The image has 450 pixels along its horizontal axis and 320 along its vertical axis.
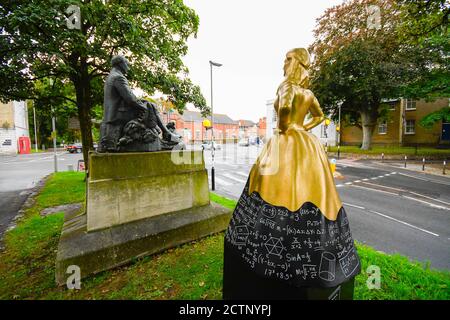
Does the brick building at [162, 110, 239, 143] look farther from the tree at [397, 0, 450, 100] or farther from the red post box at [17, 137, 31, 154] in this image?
the tree at [397, 0, 450, 100]

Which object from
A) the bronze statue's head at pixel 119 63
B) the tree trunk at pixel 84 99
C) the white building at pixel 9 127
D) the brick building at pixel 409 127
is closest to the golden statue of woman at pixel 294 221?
the bronze statue's head at pixel 119 63

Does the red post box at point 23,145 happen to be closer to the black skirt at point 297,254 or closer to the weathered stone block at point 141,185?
the weathered stone block at point 141,185

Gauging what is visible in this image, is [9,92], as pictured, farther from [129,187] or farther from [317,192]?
[317,192]

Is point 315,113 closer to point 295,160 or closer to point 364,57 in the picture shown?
point 295,160

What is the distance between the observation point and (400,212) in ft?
22.3

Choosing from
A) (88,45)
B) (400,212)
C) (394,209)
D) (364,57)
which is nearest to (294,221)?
(400,212)

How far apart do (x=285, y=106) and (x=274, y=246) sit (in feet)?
4.65

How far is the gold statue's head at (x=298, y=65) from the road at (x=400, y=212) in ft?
13.8

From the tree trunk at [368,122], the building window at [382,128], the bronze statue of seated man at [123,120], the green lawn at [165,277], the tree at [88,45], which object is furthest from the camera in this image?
the building window at [382,128]

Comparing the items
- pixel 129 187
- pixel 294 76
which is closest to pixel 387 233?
pixel 294 76

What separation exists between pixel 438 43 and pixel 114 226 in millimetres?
23160

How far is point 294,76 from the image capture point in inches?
94.8

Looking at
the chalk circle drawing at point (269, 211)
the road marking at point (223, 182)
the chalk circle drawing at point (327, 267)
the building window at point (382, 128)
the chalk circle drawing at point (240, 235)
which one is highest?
the building window at point (382, 128)

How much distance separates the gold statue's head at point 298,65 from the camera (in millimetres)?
2410
